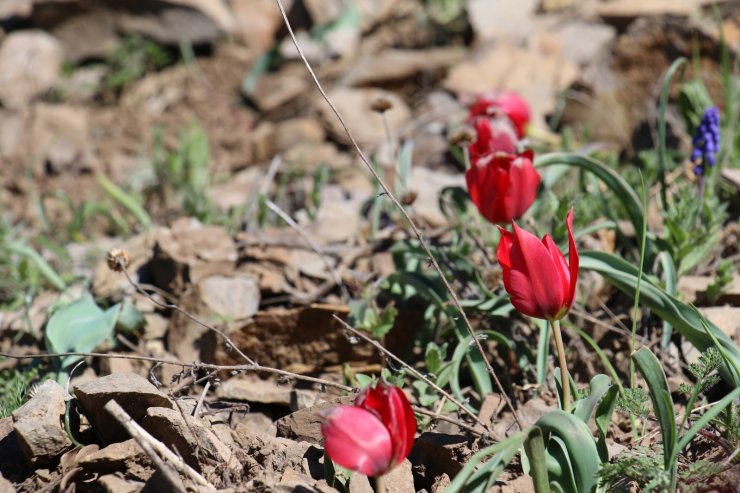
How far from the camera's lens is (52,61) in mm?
5016

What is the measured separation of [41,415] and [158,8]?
3596 millimetres

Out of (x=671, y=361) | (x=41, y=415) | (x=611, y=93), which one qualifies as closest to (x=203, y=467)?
(x=41, y=415)

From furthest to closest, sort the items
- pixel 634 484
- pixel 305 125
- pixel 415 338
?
1. pixel 305 125
2. pixel 415 338
3. pixel 634 484

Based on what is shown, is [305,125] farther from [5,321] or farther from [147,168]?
[5,321]

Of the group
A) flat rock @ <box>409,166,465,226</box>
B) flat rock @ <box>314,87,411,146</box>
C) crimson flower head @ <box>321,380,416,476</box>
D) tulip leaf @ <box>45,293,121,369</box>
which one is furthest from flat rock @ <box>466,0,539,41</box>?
crimson flower head @ <box>321,380,416,476</box>

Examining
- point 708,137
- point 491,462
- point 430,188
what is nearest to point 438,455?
point 491,462

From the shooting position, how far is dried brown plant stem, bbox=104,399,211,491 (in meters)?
1.49

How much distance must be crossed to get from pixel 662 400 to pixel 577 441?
0.16 meters

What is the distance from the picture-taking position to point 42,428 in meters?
1.78

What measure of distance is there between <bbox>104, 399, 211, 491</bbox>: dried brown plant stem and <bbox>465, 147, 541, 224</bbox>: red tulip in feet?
2.87

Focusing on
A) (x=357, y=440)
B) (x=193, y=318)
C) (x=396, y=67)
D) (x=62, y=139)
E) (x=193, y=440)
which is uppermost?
(x=357, y=440)

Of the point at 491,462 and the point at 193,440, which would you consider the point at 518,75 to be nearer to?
the point at 193,440

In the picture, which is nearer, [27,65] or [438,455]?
[438,455]

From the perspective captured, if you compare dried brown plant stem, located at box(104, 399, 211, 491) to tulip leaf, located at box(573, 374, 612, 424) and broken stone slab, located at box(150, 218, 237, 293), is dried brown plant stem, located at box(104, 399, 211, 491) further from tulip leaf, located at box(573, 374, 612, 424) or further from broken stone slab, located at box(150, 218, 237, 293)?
broken stone slab, located at box(150, 218, 237, 293)
